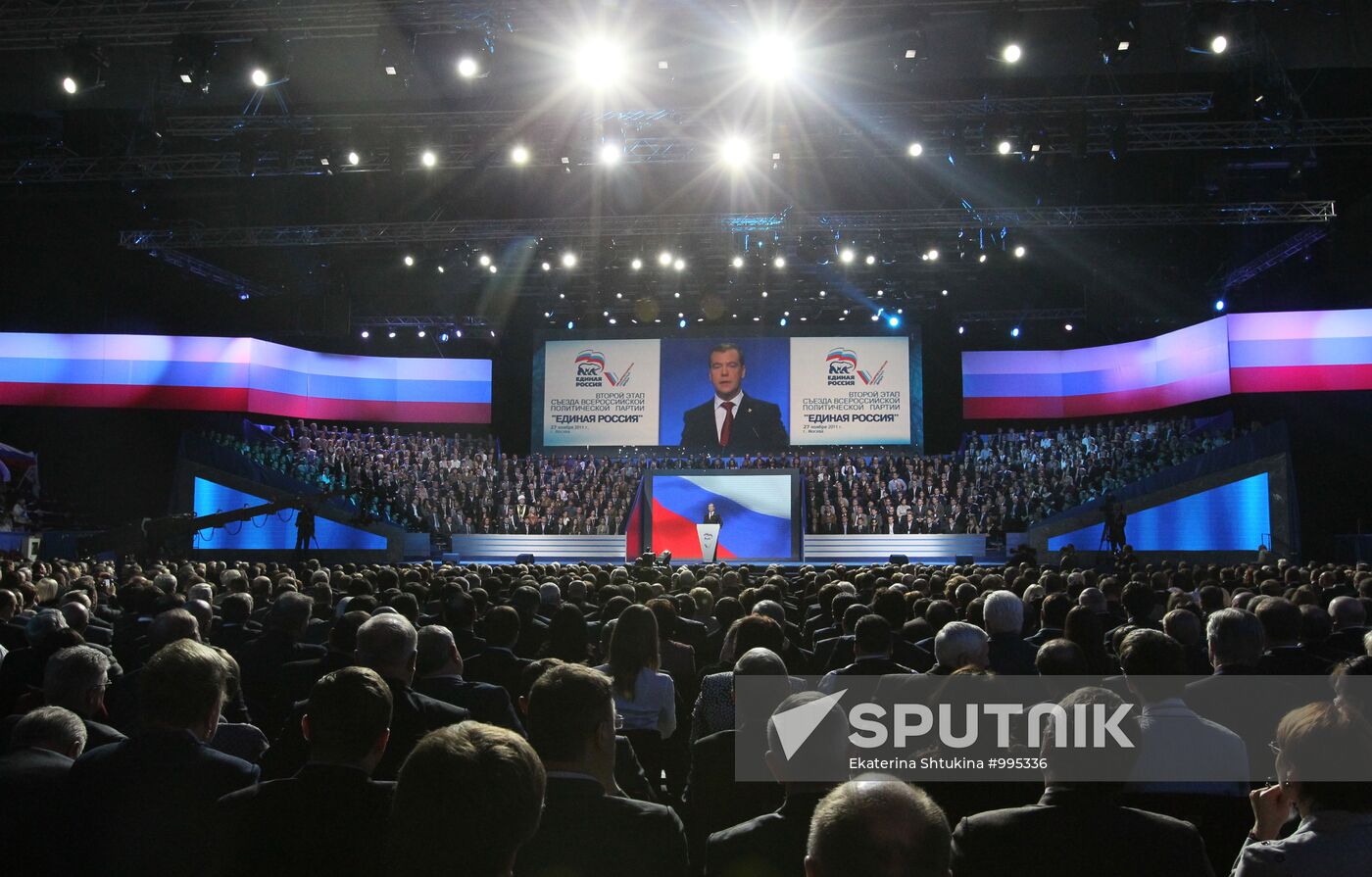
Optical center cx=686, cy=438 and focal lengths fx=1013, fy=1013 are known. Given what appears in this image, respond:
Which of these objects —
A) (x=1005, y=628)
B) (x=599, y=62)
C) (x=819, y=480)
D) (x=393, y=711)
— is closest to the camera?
(x=393, y=711)

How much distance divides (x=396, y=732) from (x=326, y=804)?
133cm

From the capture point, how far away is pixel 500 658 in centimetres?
503

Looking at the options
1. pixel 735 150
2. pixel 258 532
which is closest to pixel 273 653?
pixel 735 150

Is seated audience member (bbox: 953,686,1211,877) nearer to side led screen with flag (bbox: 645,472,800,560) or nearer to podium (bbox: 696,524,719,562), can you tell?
podium (bbox: 696,524,719,562)

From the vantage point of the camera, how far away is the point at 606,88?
1507cm

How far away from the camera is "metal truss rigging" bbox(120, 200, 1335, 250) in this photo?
1922 centimetres

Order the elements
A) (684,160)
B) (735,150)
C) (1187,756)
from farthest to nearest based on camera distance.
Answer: (684,160) < (735,150) < (1187,756)

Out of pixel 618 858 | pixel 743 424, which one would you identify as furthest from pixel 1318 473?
pixel 618 858

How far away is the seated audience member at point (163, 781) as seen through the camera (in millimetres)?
2469

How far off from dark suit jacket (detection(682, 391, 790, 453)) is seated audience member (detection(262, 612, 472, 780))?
25.0 m

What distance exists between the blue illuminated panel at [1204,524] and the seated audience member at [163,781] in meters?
21.1

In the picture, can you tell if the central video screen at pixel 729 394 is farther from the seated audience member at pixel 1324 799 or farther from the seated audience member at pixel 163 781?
the seated audience member at pixel 1324 799

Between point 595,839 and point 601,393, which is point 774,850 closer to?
point 595,839

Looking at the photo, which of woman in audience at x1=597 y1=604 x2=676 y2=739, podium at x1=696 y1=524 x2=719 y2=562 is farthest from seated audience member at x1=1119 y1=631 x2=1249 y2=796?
podium at x1=696 y1=524 x2=719 y2=562
